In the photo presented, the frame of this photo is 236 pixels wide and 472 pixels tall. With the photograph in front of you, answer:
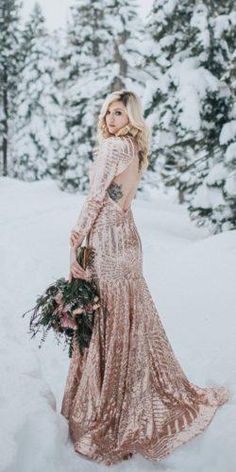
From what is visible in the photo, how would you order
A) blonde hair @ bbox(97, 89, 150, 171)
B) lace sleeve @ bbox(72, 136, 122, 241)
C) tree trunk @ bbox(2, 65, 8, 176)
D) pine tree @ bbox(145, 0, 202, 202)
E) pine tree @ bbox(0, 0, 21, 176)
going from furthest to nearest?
tree trunk @ bbox(2, 65, 8, 176), pine tree @ bbox(0, 0, 21, 176), pine tree @ bbox(145, 0, 202, 202), blonde hair @ bbox(97, 89, 150, 171), lace sleeve @ bbox(72, 136, 122, 241)

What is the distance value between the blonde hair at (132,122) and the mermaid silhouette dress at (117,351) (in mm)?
82

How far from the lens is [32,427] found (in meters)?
4.44

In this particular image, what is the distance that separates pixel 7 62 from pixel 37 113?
4029 mm

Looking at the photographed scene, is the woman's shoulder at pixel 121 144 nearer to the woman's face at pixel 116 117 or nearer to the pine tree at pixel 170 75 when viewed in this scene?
the woman's face at pixel 116 117

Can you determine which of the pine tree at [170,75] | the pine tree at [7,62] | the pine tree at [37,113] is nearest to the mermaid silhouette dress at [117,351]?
the pine tree at [170,75]

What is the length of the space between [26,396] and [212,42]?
1145 centimetres

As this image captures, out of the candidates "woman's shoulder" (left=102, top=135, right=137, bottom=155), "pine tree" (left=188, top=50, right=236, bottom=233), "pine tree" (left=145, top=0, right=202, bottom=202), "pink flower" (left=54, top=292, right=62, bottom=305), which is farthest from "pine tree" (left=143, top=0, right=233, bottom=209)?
"pink flower" (left=54, top=292, right=62, bottom=305)

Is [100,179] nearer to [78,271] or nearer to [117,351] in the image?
[78,271]

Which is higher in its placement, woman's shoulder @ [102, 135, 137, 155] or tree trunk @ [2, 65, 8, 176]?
woman's shoulder @ [102, 135, 137, 155]

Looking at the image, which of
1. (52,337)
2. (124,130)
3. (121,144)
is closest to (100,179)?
(121,144)

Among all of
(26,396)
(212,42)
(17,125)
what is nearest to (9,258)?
(26,396)

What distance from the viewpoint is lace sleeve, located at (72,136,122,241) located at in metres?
4.34

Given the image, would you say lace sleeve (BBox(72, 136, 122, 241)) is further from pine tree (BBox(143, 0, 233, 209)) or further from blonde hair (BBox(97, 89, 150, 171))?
pine tree (BBox(143, 0, 233, 209))

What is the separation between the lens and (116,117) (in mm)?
4504
